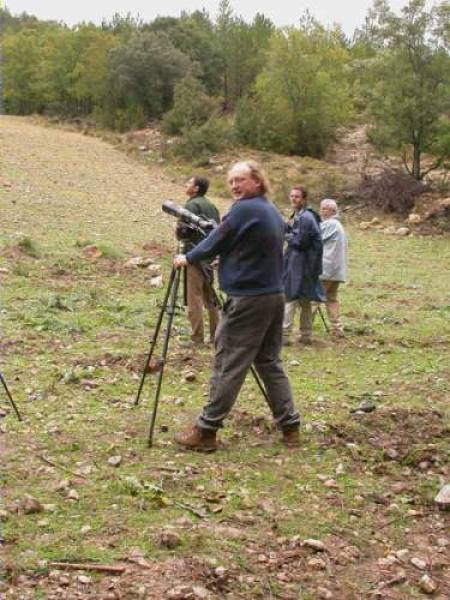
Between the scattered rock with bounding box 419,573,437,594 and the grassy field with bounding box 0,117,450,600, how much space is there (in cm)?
4

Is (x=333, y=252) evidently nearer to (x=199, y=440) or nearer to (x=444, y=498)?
(x=199, y=440)

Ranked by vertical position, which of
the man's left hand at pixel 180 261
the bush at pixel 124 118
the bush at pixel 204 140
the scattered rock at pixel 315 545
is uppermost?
the bush at pixel 124 118

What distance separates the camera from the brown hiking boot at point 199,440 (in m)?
5.34

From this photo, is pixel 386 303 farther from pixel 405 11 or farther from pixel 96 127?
pixel 96 127

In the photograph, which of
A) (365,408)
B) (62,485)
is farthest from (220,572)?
(365,408)

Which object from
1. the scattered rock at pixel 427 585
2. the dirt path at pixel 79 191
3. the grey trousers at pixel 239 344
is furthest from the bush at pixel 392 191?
the scattered rock at pixel 427 585

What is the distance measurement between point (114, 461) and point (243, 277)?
1.56 metres

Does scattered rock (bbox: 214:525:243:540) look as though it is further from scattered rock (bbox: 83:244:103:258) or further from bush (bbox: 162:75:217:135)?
bush (bbox: 162:75:217:135)

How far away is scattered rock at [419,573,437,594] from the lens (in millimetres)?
3916

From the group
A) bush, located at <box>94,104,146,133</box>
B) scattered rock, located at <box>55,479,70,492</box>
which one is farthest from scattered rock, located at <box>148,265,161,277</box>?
bush, located at <box>94,104,146,133</box>

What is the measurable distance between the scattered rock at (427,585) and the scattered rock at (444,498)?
88cm

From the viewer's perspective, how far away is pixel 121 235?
623 inches

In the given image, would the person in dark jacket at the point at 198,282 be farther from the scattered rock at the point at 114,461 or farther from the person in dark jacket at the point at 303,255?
the scattered rock at the point at 114,461

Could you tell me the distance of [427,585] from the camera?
3.93m
